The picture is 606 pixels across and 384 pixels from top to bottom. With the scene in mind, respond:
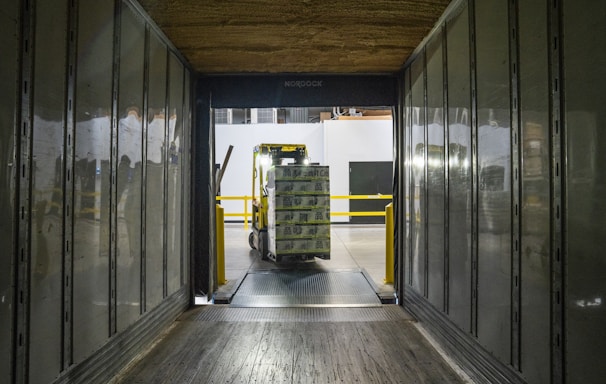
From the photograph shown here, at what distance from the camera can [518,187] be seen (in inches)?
93.7

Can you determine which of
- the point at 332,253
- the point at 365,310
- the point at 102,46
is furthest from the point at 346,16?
the point at 332,253

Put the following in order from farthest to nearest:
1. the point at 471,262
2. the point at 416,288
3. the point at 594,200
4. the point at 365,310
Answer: the point at 365,310, the point at 416,288, the point at 471,262, the point at 594,200

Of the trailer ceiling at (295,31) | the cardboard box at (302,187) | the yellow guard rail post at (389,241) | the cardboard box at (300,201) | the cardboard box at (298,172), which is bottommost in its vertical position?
the yellow guard rail post at (389,241)

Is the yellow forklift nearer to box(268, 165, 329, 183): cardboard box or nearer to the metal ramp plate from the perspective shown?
box(268, 165, 329, 183): cardboard box

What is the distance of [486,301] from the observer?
2.81m

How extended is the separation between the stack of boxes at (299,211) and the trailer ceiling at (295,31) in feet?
7.96

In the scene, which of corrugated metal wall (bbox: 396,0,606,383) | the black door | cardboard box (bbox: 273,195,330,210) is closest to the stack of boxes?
cardboard box (bbox: 273,195,330,210)

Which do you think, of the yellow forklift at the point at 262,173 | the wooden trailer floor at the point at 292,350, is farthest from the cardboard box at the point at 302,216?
the wooden trailer floor at the point at 292,350

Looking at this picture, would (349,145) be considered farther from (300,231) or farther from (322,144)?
(300,231)

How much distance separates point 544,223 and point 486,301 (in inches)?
37.3

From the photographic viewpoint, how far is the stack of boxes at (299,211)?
708cm

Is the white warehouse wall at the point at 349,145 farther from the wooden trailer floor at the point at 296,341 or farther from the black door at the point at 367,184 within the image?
the wooden trailer floor at the point at 296,341

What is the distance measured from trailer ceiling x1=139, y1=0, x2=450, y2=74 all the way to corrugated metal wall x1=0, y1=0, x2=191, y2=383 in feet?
1.65

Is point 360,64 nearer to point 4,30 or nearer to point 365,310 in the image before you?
point 365,310
